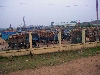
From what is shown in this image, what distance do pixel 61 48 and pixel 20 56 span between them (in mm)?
3767

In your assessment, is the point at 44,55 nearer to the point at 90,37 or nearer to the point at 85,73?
the point at 85,73

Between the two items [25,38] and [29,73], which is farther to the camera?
[25,38]

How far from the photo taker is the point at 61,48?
14898mm

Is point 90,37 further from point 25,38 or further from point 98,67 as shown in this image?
point 98,67

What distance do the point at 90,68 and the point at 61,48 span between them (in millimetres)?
5940

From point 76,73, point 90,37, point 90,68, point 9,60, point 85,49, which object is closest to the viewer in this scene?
point 76,73

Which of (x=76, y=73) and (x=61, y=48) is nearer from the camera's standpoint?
(x=76, y=73)

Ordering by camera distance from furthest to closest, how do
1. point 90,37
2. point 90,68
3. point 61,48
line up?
point 90,37 < point 61,48 < point 90,68

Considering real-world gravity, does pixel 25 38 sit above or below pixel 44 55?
above

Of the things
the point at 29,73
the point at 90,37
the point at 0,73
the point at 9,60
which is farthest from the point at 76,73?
the point at 90,37

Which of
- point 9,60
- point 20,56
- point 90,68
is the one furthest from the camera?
point 20,56

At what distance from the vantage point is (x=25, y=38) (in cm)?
1730

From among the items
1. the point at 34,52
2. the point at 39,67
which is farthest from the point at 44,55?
the point at 39,67

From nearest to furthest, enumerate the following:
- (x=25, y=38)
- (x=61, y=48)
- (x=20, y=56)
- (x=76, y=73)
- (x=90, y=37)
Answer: (x=76, y=73) → (x=20, y=56) → (x=61, y=48) → (x=25, y=38) → (x=90, y=37)
